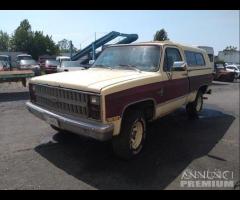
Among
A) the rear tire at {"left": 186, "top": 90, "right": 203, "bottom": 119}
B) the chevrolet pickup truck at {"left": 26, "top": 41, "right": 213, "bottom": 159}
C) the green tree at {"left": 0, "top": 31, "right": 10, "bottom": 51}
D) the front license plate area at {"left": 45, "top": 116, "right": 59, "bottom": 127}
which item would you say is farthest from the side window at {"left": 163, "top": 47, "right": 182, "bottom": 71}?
the green tree at {"left": 0, "top": 31, "right": 10, "bottom": 51}

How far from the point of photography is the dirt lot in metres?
4.23

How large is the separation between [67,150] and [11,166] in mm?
1076

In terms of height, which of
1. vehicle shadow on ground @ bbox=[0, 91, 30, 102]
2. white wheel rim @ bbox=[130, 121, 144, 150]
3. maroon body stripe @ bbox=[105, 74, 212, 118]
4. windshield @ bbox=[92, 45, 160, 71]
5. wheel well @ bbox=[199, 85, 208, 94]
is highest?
windshield @ bbox=[92, 45, 160, 71]

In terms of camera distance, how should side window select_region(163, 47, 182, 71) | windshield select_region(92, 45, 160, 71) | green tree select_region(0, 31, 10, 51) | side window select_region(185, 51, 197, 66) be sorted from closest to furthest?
windshield select_region(92, 45, 160, 71), side window select_region(163, 47, 182, 71), side window select_region(185, 51, 197, 66), green tree select_region(0, 31, 10, 51)

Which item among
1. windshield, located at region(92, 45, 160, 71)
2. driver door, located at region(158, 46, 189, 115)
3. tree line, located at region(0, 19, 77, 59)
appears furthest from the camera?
tree line, located at region(0, 19, 77, 59)

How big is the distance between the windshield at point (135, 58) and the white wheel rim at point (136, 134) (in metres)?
1.20

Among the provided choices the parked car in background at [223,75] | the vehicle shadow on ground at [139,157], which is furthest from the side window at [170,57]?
the parked car in background at [223,75]

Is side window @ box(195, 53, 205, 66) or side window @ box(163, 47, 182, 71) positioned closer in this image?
side window @ box(163, 47, 182, 71)

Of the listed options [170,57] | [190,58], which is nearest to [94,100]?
[170,57]

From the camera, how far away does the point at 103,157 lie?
16.9 feet

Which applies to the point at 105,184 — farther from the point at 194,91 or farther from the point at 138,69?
the point at 194,91

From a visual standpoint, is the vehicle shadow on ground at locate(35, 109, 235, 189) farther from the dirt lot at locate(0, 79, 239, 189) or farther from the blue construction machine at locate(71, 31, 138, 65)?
the blue construction machine at locate(71, 31, 138, 65)

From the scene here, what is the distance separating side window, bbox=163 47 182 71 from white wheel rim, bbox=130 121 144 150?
143cm

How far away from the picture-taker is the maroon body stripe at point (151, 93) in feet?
14.7
